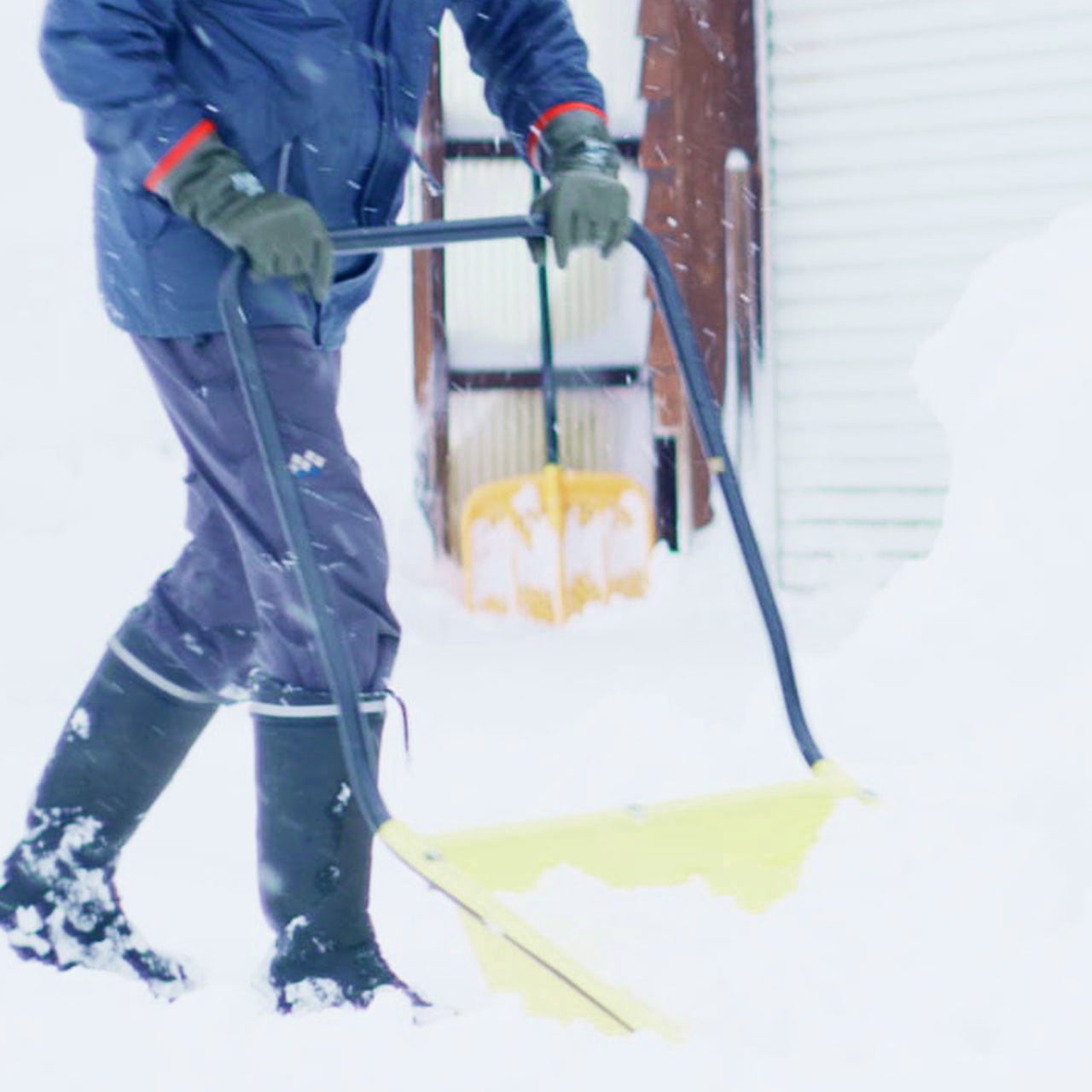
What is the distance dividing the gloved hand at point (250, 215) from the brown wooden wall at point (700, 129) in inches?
140

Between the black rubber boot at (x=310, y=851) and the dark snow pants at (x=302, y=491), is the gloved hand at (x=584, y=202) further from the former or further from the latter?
the black rubber boot at (x=310, y=851)

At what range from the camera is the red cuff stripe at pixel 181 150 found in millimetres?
1741

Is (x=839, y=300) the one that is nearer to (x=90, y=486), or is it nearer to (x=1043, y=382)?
(x=1043, y=382)

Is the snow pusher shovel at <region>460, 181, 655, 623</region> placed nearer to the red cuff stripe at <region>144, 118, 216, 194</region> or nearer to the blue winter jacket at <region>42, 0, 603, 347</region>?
the blue winter jacket at <region>42, 0, 603, 347</region>

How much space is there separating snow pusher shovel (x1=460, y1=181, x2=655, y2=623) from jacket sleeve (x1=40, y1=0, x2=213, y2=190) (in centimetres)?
328

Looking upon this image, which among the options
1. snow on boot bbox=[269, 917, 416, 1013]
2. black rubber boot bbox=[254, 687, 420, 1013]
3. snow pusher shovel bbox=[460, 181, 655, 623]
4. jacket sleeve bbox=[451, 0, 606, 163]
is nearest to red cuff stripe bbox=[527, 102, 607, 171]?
jacket sleeve bbox=[451, 0, 606, 163]

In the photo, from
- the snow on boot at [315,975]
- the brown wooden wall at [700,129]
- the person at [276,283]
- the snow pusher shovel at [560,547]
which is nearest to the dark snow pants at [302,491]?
the person at [276,283]

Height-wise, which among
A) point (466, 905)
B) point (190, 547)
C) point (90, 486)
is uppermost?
point (190, 547)

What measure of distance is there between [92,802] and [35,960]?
0.66ft

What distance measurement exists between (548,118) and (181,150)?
546 millimetres

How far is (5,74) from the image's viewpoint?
11.4m

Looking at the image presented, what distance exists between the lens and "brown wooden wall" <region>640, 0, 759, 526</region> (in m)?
5.15

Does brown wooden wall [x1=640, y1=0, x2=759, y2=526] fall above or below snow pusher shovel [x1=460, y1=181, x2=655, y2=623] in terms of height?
above

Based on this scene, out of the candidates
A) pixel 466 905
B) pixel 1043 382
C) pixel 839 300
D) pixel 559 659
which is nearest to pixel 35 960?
pixel 466 905
